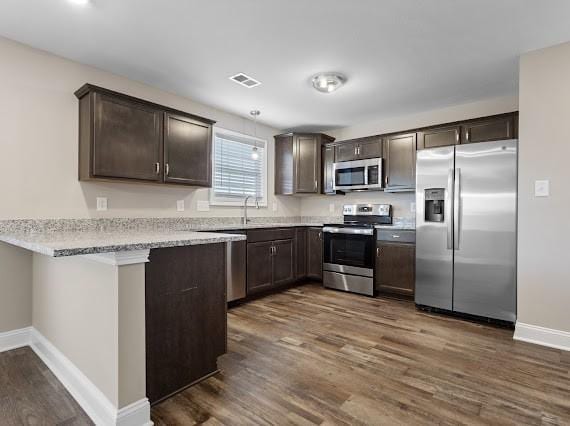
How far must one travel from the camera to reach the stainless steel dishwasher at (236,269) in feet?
11.1

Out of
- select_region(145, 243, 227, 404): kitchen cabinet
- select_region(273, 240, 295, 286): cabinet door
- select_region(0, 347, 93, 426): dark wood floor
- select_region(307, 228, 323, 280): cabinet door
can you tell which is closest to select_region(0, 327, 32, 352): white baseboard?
select_region(0, 347, 93, 426): dark wood floor

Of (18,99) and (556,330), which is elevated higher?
(18,99)

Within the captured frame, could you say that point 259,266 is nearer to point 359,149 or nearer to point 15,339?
point 359,149

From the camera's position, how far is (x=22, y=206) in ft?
8.19

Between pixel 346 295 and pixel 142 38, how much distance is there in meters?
3.53

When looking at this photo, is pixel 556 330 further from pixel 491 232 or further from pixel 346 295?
pixel 346 295

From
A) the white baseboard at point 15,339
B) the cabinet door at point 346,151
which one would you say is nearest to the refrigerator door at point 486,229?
the cabinet door at point 346,151

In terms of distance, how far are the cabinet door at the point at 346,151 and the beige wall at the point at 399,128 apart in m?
0.42

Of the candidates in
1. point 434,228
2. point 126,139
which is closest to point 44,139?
point 126,139

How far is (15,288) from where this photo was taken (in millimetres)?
2535

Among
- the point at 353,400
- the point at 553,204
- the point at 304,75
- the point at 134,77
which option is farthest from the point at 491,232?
the point at 134,77

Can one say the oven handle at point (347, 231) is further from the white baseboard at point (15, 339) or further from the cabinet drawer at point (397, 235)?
the white baseboard at point (15, 339)

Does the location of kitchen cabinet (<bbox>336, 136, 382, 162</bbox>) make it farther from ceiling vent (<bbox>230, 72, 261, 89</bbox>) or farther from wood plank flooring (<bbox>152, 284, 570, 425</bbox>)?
wood plank flooring (<bbox>152, 284, 570, 425</bbox>)

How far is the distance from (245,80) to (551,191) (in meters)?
2.96
